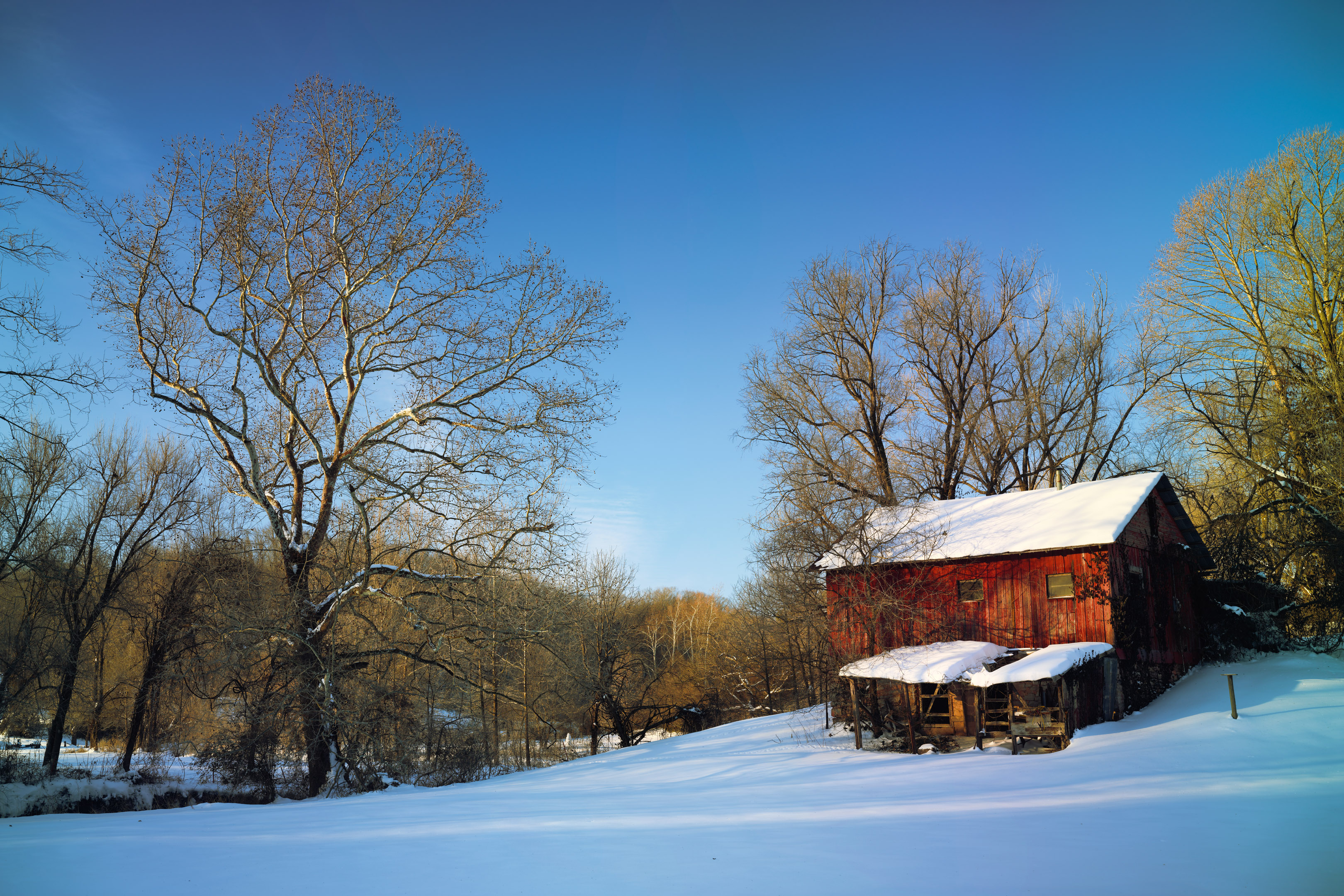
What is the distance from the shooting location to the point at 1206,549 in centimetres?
2386

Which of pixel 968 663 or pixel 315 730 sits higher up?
pixel 968 663

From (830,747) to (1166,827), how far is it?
38.1 ft

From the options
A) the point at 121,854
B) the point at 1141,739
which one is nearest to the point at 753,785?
the point at 1141,739

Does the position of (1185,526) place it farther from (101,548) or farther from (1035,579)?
(101,548)

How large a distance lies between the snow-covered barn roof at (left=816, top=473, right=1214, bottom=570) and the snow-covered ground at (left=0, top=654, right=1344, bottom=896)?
4931 millimetres

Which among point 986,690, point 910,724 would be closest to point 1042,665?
point 986,690

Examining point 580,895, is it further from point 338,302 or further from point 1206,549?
point 1206,549

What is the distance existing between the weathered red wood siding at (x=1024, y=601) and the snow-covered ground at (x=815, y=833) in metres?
3.64

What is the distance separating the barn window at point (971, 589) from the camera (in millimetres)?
19266

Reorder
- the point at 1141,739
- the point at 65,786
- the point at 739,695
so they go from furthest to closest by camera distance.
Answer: the point at 739,695
the point at 65,786
the point at 1141,739

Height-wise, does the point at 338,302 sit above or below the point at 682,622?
above

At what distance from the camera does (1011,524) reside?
1998cm

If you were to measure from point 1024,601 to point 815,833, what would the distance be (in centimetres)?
1322

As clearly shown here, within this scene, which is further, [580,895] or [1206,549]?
[1206,549]
